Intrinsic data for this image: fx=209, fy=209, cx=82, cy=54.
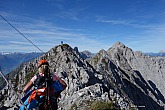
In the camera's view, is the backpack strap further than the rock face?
No

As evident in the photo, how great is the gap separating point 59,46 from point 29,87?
266ft

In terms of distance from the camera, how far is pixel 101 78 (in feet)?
214

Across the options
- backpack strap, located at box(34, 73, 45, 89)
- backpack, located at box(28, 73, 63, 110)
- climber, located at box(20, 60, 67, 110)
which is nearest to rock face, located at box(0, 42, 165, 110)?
backpack, located at box(28, 73, 63, 110)

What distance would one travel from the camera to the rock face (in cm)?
2491

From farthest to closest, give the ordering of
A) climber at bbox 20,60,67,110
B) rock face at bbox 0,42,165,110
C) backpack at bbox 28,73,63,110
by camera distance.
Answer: rock face at bbox 0,42,165,110 < backpack at bbox 28,73,63,110 < climber at bbox 20,60,67,110

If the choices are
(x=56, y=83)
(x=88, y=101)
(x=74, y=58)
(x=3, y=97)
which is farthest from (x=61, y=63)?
(x=56, y=83)

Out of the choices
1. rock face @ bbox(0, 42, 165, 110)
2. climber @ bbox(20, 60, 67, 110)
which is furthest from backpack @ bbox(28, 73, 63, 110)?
rock face @ bbox(0, 42, 165, 110)

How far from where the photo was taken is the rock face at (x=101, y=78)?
2491 cm

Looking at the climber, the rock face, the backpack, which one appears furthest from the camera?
the rock face

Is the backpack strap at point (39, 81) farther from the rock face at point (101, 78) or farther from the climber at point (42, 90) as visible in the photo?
the rock face at point (101, 78)

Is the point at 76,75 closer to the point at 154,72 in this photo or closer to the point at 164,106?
the point at 164,106

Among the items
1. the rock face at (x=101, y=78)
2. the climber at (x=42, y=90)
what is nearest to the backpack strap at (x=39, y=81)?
the climber at (x=42, y=90)

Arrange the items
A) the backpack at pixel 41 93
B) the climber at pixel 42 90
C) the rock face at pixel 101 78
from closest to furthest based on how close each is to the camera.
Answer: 1. the climber at pixel 42 90
2. the backpack at pixel 41 93
3. the rock face at pixel 101 78

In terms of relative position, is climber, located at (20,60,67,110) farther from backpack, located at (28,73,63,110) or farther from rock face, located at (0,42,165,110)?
rock face, located at (0,42,165,110)
